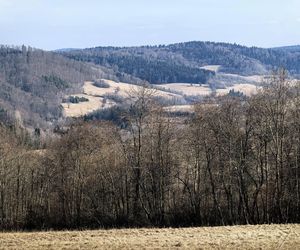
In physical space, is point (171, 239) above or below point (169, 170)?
above

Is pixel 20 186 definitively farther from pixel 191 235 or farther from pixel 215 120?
pixel 191 235

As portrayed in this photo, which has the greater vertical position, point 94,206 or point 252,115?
point 252,115

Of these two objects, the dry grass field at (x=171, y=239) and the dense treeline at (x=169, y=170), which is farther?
the dense treeline at (x=169, y=170)

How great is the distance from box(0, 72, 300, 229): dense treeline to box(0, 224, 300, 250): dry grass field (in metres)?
14.5

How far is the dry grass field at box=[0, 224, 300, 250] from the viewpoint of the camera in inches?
988

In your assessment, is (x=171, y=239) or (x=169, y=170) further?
(x=169, y=170)

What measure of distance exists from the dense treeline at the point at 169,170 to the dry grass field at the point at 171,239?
14.5 metres

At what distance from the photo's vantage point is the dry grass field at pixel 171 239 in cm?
2509

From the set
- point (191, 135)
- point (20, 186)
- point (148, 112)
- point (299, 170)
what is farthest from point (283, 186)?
point (20, 186)

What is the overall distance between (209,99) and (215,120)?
3.78m

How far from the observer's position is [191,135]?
49406mm

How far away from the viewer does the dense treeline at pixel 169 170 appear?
44.7 meters

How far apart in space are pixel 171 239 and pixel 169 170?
2467 cm

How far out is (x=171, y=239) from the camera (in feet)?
89.2
